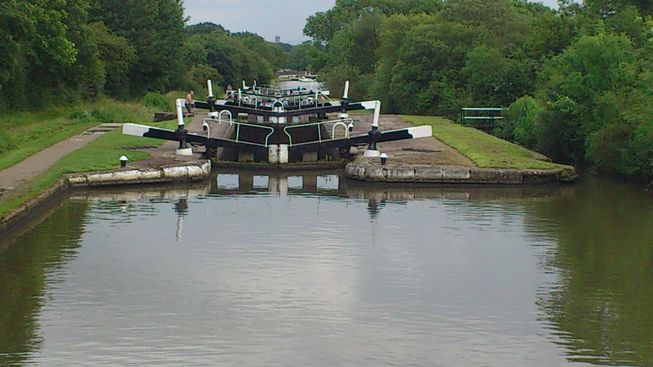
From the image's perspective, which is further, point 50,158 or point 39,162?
point 50,158

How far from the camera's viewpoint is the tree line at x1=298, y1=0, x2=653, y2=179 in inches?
1107

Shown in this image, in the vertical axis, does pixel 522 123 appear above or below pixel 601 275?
above

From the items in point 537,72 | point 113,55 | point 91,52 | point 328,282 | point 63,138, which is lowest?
point 328,282

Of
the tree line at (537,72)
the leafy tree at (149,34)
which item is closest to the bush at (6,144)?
the tree line at (537,72)

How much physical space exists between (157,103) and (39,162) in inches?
1181

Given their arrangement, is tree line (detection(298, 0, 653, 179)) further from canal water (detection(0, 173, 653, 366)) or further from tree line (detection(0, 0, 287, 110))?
tree line (detection(0, 0, 287, 110))

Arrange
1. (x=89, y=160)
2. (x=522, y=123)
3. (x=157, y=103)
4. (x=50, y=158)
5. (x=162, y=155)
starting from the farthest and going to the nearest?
(x=157, y=103), (x=522, y=123), (x=162, y=155), (x=50, y=158), (x=89, y=160)

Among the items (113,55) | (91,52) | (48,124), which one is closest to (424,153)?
(48,124)

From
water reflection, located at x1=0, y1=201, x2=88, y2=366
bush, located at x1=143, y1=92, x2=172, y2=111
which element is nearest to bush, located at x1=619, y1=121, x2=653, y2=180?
water reflection, located at x1=0, y1=201, x2=88, y2=366

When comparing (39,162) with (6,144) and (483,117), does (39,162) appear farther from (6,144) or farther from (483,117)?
(483,117)

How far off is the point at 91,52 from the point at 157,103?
8814 millimetres

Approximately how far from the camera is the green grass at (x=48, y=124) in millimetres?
28938

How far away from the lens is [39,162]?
86.0ft

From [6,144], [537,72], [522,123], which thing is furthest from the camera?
[537,72]
